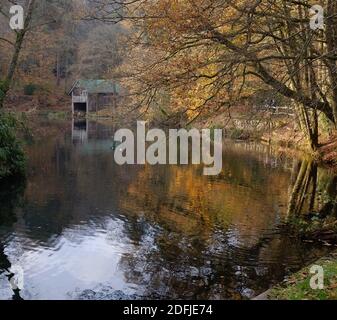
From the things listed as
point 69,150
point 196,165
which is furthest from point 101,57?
point 196,165

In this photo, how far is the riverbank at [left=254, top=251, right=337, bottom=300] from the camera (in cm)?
606

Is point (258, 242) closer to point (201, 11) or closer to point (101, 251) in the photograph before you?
point (101, 251)

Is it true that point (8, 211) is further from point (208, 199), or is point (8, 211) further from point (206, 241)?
point (208, 199)

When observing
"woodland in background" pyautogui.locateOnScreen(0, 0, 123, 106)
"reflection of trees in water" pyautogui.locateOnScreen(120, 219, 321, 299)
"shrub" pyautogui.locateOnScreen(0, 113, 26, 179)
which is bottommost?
"reflection of trees in water" pyautogui.locateOnScreen(120, 219, 321, 299)

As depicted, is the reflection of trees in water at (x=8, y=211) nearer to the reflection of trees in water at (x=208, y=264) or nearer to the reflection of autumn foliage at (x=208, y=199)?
the reflection of trees in water at (x=208, y=264)

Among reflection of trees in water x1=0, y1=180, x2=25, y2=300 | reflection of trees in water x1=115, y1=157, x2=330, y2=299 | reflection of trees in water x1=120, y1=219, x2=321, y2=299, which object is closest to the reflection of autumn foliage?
reflection of trees in water x1=115, y1=157, x2=330, y2=299

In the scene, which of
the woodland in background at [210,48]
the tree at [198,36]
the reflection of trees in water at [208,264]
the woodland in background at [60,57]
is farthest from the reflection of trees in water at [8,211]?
the woodland in background at [60,57]

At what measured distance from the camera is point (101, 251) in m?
10.2

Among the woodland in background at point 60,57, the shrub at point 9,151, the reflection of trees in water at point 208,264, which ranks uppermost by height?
the woodland in background at point 60,57

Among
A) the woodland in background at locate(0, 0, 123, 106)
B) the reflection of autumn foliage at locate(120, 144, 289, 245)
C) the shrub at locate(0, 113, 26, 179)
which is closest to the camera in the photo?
the reflection of autumn foliage at locate(120, 144, 289, 245)

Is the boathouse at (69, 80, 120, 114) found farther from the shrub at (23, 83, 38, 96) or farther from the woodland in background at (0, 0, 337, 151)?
the woodland in background at (0, 0, 337, 151)

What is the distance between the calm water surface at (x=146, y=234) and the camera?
330 inches

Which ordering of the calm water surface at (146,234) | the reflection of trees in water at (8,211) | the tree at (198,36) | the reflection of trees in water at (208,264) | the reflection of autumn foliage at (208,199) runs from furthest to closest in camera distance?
1. the reflection of autumn foliage at (208,199)
2. the tree at (198,36)
3. the reflection of trees in water at (8,211)
4. the calm water surface at (146,234)
5. the reflection of trees in water at (208,264)
